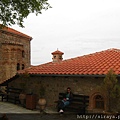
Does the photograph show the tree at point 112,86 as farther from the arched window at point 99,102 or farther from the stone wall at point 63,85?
the arched window at point 99,102

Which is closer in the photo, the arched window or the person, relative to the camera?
the arched window

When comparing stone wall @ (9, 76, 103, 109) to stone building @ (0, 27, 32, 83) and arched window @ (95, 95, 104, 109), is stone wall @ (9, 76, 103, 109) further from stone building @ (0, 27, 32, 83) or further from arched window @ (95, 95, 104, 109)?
stone building @ (0, 27, 32, 83)

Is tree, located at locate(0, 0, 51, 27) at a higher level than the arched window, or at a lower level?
higher

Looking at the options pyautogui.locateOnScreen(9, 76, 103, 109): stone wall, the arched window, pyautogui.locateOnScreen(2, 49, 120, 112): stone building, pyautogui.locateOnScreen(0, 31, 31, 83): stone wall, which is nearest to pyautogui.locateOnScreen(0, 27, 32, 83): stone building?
pyautogui.locateOnScreen(0, 31, 31, 83): stone wall

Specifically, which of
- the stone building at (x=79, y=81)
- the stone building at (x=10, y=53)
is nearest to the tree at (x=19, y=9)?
the stone building at (x=79, y=81)

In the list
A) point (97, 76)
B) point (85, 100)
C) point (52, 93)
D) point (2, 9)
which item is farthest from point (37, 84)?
point (2, 9)

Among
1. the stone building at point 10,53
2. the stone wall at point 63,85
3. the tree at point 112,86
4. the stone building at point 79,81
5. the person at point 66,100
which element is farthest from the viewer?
the stone building at point 10,53

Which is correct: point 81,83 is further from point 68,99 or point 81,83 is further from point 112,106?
point 112,106

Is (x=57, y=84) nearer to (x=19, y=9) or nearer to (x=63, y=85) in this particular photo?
(x=63, y=85)

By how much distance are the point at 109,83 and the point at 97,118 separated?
186 cm

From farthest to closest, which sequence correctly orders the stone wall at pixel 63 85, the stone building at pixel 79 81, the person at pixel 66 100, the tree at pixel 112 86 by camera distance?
the person at pixel 66 100, the stone wall at pixel 63 85, the stone building at pixel 79 81, the tree at pixel 112 86

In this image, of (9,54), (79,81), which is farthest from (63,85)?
(9,54)

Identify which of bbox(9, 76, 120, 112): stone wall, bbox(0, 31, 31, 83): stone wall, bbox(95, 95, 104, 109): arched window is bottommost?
bbox(95, 95, 104, 109): arched window

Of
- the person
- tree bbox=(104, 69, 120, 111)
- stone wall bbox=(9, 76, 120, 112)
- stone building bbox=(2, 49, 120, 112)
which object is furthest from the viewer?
the person
